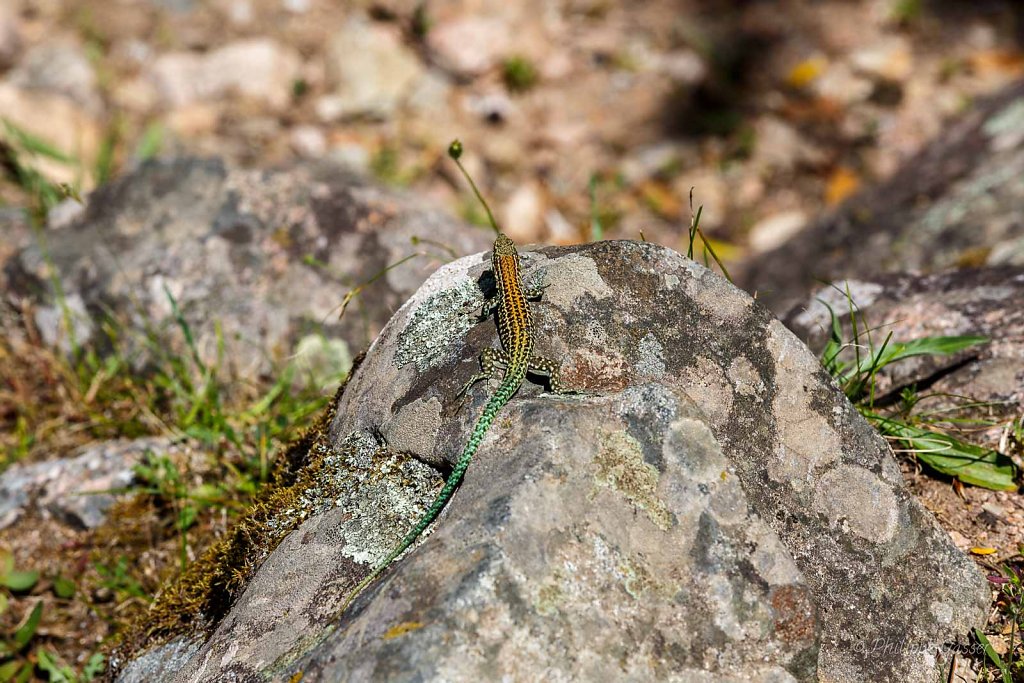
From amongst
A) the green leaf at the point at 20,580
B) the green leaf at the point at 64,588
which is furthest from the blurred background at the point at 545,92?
the green leaf at the point at 64,588

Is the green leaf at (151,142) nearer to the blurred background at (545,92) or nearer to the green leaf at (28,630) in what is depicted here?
the blurred background at (545,92)

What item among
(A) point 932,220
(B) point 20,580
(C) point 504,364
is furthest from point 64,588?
(A) point 932,220

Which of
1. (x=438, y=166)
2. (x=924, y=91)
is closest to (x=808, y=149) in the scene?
(x=924, y=91)

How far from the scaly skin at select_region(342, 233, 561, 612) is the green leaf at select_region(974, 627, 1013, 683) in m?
1.87

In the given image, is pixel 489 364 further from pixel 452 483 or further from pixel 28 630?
pixel 28 630

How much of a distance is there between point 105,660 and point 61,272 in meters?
3.16

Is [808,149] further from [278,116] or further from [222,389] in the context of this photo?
[222,389]

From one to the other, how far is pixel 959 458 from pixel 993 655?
1031mm

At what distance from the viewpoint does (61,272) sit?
592 centimetres

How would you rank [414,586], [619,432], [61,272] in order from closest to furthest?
[414,586] < [619,432] < [61,272]

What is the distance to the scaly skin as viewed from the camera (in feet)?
9.68

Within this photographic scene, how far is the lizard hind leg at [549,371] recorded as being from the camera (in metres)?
3.24

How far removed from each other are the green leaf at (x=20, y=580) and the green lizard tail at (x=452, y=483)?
9.05ft

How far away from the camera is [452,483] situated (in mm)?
2980
